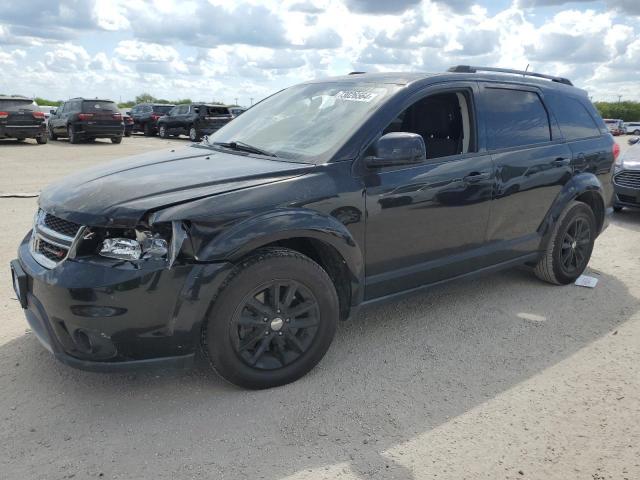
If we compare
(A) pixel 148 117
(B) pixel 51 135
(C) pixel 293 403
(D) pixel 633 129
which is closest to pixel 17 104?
(B) pixel 51 135

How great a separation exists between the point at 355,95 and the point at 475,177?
102 centimetres

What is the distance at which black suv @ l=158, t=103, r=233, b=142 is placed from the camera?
2358cm

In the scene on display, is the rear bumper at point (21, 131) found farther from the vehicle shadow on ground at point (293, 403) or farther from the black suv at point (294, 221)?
the vehicle shadow on ground at point (293, 403)

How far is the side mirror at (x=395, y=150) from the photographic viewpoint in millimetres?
3336

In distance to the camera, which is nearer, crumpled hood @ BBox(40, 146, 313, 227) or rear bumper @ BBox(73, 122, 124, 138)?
crumpled hood @ BBox(40, 146, 313, 227)

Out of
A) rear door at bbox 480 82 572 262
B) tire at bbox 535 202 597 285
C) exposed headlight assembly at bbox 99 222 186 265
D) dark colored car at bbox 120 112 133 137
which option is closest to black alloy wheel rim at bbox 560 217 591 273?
tire at bbox 535 202 597 285

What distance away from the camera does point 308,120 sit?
12.7 ft

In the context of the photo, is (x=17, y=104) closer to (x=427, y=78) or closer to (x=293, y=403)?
(x=427, y=78)

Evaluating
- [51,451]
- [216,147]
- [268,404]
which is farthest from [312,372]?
[216,147]

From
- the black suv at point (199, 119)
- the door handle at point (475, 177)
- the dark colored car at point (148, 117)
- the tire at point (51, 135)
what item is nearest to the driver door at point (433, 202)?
the door handle at point (475, 177)

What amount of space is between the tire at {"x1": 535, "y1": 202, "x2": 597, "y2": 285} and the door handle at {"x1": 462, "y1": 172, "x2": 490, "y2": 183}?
1198 millimetres

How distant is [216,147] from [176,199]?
4.27 feet

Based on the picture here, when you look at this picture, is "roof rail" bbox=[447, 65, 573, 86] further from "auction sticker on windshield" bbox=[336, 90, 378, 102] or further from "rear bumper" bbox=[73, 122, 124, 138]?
"rear bumper" bbox=[73, 122, 124, 138]

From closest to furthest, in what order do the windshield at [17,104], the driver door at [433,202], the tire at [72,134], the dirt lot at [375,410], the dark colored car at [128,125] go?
the dirt lot at [375,410]
the driver door at [433,202]
the windshield at [17,104]
the tire at [72,134]
the dark colored car at [128,125]
